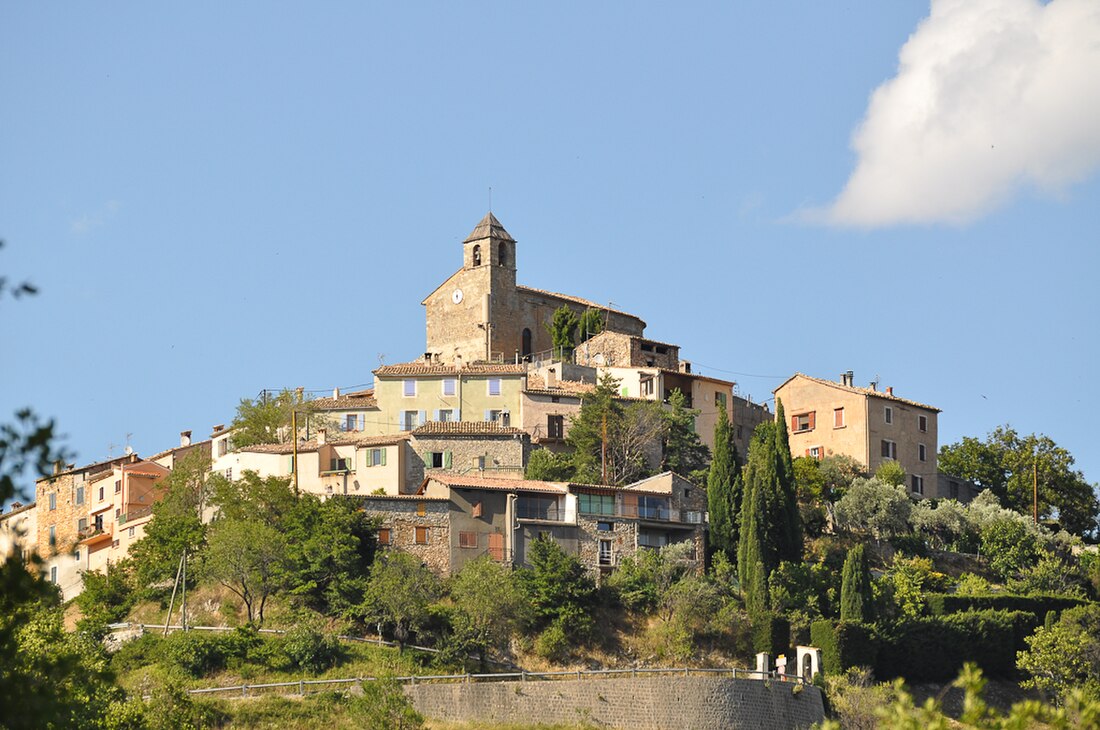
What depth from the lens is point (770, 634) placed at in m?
61.8

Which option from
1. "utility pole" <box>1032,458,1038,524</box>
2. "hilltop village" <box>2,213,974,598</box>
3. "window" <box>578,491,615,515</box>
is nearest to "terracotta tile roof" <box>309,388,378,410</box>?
"hilltop village" <box>2,213,974,598</box>

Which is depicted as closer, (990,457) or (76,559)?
(76,559)

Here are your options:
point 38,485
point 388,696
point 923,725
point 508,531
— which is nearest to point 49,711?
point 923,725

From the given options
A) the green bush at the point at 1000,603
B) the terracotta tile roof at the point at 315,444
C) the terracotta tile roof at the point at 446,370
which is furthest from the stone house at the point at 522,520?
the terracotta tile roof at the point at 446,370

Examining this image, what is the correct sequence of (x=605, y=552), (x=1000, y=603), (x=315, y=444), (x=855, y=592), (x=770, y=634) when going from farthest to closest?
(x=315, y=444) → (x=1000, y=603) → (x=605, y=552) → (x=855, y=592) → (x=770, y=634)

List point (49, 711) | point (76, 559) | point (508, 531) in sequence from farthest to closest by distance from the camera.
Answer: point (76, 559)
point (508, 531)
point (49, 711)

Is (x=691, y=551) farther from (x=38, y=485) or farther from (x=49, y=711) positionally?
(x=49, y=711)

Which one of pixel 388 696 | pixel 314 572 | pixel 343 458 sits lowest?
pixel 388 696

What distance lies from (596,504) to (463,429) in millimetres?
8763

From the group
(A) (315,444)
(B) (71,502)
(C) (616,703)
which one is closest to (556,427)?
(A) (315,444)

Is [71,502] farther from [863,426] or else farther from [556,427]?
[863,426]

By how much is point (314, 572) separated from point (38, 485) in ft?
91.4

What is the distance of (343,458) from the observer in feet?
226

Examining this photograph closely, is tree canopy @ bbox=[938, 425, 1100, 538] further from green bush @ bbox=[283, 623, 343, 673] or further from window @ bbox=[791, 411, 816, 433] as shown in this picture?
green bush @ bbox=[283, 623, 343, 673]
